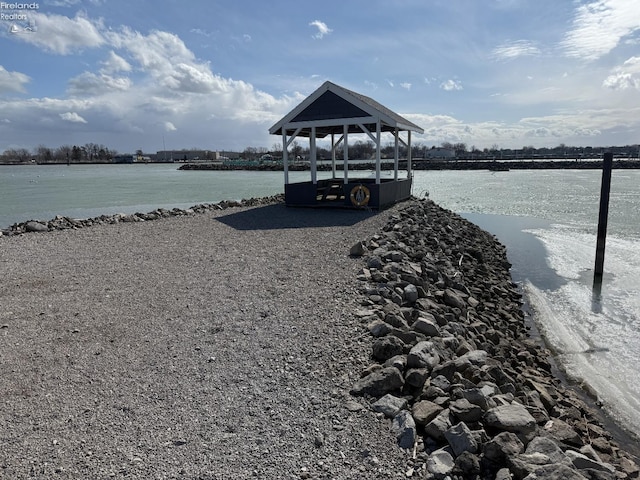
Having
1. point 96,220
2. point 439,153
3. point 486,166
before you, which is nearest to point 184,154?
point 439,153

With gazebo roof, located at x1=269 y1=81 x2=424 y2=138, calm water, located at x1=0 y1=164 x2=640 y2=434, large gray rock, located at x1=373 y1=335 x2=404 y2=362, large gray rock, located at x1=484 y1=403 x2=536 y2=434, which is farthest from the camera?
gazebo roof, located at x1=269 y1=81 x2=424 y2=138

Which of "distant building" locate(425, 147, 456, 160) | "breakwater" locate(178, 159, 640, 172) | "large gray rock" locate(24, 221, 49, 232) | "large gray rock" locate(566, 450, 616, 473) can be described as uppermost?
"distant building" locate(425, 147, 456, 160)

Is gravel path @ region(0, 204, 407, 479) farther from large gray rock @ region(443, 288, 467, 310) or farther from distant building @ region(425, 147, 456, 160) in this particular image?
distant building @ region(425, 147, 456, 160)

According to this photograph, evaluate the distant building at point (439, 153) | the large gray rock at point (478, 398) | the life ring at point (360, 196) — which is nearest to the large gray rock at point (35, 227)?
the life ring at point (360, 196)

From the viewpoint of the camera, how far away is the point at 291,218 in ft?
39.7

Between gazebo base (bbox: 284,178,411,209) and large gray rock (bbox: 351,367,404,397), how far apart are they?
32.9 ft

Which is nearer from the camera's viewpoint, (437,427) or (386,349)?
(437,427)

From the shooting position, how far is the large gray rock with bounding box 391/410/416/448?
280cm

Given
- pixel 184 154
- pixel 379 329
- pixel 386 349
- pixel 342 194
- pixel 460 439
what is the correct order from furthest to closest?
pixel 184 154
pixel 342 194
pixel 379 329
pixel 386 349
pixel 460 439

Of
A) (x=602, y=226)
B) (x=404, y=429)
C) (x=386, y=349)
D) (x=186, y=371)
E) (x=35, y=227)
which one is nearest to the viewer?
(x=404, y=429)

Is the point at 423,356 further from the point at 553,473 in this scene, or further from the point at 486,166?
the point at 486,166

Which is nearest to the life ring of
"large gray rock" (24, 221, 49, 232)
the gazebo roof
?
the gazebo roof

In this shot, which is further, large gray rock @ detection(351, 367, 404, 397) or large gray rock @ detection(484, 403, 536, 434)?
large gray rock @ detection(351, 367, 404, 397)

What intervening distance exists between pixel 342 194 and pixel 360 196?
3.41 feet
